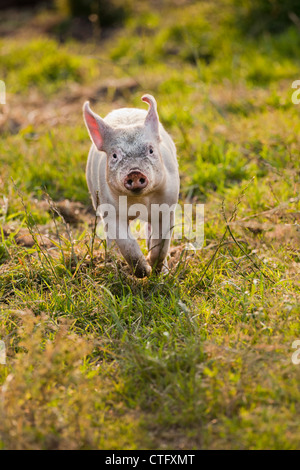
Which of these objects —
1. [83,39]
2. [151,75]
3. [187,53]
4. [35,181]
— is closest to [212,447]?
[35,181]

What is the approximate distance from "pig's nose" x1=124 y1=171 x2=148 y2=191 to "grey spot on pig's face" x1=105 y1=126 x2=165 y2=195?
3 cm

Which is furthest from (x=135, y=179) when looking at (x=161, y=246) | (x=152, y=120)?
(x=161, y=246)

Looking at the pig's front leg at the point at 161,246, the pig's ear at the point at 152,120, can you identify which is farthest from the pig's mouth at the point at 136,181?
the pig's front leg at the point at 161,246

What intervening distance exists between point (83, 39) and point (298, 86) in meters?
5.33

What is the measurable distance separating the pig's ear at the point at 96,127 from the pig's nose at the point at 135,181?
462 mm

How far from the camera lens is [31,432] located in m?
2.76

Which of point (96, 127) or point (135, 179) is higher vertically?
point (96, 127)

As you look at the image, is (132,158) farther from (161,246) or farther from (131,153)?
(161,246)

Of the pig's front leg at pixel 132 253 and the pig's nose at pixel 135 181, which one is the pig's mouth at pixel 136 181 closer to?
the pig's nose at pixel 135 181

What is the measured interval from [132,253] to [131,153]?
66 cm

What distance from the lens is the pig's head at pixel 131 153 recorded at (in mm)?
3711

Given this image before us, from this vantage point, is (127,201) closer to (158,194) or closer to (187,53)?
(158,194)

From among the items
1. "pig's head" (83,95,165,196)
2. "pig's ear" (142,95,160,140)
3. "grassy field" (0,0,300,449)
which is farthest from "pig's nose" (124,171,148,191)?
"grassy field" (0,0,300,449)

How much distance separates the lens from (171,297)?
3824 millimetres
